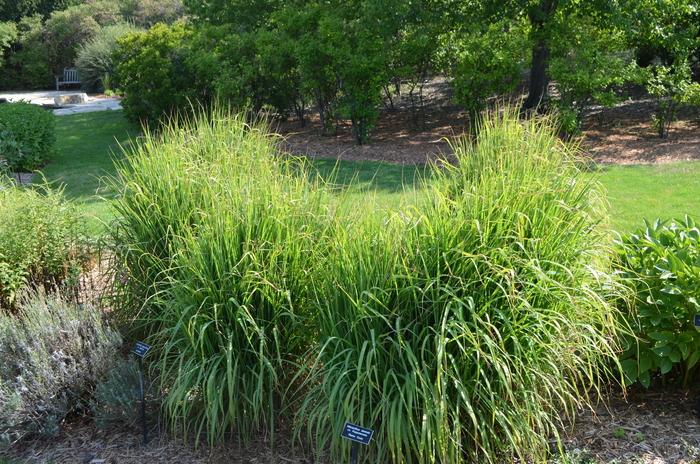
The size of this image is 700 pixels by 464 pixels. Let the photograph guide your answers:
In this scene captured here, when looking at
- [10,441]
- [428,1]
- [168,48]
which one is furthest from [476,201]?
[168,48]

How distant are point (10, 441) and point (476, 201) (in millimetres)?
2966

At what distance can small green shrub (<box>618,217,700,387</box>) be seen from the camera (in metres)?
3.94

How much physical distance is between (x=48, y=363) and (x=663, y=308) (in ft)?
11.8

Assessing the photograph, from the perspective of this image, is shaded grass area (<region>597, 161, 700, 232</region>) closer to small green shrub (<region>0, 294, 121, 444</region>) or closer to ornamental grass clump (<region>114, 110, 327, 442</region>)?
ornamental grass clump (<region>114, 110, 327, 442</region>)

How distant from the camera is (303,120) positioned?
1443cm

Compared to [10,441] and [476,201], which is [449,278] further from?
[10,441]

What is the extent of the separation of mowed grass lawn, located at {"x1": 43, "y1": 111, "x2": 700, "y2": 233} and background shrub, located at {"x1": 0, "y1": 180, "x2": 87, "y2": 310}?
1.03ft

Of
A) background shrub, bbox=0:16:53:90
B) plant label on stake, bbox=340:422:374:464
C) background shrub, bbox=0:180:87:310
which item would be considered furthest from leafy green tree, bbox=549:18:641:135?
background shrub, bbox=0:16:53:90

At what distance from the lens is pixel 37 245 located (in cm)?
561

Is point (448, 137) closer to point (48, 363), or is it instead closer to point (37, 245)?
point (37, 245)

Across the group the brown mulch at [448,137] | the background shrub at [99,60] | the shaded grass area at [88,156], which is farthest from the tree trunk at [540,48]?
the background shrub at [99,60]

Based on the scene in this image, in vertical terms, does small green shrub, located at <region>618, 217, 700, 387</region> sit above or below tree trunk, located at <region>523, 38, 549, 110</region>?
below

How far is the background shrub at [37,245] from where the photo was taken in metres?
5.44

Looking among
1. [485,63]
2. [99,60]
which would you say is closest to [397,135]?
[485,63]
